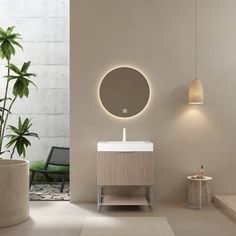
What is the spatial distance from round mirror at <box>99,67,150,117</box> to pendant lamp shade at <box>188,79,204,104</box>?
21.8 inches

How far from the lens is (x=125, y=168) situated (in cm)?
468

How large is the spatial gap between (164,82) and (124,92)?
1.75 feet

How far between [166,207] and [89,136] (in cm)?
129

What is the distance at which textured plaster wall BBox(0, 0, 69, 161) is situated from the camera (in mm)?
7227

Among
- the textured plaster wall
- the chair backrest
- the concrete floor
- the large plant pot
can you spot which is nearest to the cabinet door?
the concrete floor

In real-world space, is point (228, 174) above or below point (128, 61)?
below

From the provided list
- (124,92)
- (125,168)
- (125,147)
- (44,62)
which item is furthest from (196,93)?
(44,62)

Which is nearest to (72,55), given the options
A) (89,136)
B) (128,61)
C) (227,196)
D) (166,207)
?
(128,61)

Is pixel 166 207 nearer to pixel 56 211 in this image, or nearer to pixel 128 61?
pixel 56 211

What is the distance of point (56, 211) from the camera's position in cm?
479

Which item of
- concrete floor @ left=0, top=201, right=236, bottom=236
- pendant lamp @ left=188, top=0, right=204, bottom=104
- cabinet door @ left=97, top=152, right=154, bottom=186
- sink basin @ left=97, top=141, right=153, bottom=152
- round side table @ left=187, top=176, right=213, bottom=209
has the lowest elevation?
concrete floor @ left=0, top=201, right=236, bottom=236

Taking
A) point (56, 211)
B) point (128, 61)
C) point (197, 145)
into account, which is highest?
point (128, 61)

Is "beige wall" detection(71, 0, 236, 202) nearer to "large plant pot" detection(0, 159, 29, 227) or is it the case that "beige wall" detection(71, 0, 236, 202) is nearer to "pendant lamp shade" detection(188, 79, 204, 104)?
"pendant lamp shade" detection(188, 79, 204, 104)

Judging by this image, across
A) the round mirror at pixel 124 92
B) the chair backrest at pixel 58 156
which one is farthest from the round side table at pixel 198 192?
the chair backrest at pixel 58 156
